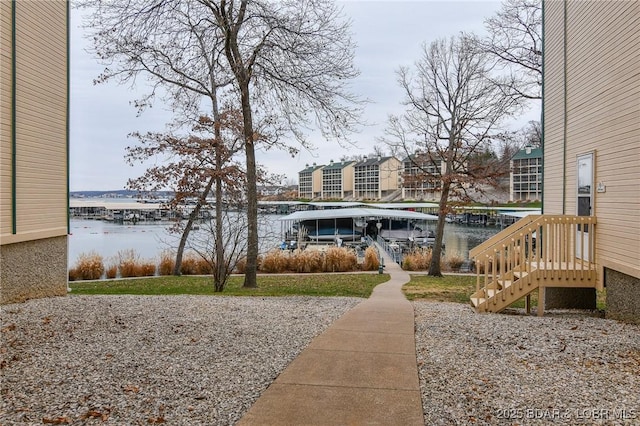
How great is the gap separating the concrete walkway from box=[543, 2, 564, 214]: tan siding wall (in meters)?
6.08

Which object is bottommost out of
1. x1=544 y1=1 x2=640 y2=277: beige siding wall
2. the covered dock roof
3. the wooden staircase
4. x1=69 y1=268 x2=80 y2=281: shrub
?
x1=69 y1=268 x2=80 y2=281: shrub

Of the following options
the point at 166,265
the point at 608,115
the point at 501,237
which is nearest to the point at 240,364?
the point at 501,237

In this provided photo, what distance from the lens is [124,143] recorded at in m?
18.8

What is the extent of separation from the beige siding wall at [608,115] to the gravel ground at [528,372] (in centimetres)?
155

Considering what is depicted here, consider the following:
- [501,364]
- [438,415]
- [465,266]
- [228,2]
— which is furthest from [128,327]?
[465,266]

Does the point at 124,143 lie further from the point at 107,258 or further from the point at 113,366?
the point at 113,366

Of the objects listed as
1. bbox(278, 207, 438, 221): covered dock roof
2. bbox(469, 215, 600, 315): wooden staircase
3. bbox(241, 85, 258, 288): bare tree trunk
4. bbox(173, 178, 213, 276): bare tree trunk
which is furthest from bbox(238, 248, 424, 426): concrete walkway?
bbox(278, 207, 438, 221): covered dock roof

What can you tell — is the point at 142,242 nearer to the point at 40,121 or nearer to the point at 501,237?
the point at 40,121

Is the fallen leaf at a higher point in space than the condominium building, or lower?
lower

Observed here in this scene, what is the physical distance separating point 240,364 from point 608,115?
710cm

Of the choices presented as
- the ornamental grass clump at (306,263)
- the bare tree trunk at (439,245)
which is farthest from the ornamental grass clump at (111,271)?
Answer: the bare tree trunk at (439,245)

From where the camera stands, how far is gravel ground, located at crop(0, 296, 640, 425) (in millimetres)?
3641

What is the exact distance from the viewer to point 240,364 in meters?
4.77

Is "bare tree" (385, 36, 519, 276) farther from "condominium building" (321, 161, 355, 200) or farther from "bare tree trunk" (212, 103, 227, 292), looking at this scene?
"condominium building" (321, 161, 355, 200)
